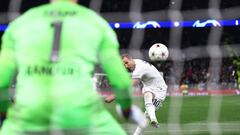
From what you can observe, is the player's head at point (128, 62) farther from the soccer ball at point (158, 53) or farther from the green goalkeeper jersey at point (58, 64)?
the green goalkeeper jersey at point (58, 64)

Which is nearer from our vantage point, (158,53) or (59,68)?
(59,68)

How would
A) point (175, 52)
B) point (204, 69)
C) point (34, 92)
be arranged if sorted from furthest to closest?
point (175, 52), point (204, 69), point (34, 92)

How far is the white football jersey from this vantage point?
9.62m

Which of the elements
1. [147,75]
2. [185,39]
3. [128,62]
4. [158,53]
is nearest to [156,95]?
[147,75]

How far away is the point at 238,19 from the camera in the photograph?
2120 cm

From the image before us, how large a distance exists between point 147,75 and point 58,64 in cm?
708

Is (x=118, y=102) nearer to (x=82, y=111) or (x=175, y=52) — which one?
(x=82, y=111)

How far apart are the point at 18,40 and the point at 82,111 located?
419 mm

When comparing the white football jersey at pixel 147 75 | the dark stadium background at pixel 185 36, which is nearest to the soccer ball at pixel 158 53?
the white football jersey at pixel 147 75

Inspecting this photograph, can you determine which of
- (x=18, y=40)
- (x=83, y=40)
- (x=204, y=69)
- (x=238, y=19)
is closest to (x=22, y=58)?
(x=18, y=40)

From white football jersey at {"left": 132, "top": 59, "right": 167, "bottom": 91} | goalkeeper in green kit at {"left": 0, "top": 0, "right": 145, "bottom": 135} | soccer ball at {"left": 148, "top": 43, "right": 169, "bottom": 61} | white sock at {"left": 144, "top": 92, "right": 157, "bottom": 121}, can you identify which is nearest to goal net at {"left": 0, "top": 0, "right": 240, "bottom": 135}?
soccer ball at {"left": 148, "top": 43, "right": 169, "bottom": 61}

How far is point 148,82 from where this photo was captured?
33.0 ft

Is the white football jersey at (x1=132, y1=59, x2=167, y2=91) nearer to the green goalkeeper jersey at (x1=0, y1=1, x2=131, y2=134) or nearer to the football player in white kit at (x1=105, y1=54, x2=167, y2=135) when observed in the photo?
the football player in white kit at (x1=105, y1=54, x2=167, y2=135)

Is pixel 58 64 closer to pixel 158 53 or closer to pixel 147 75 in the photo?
pixel 147 75
